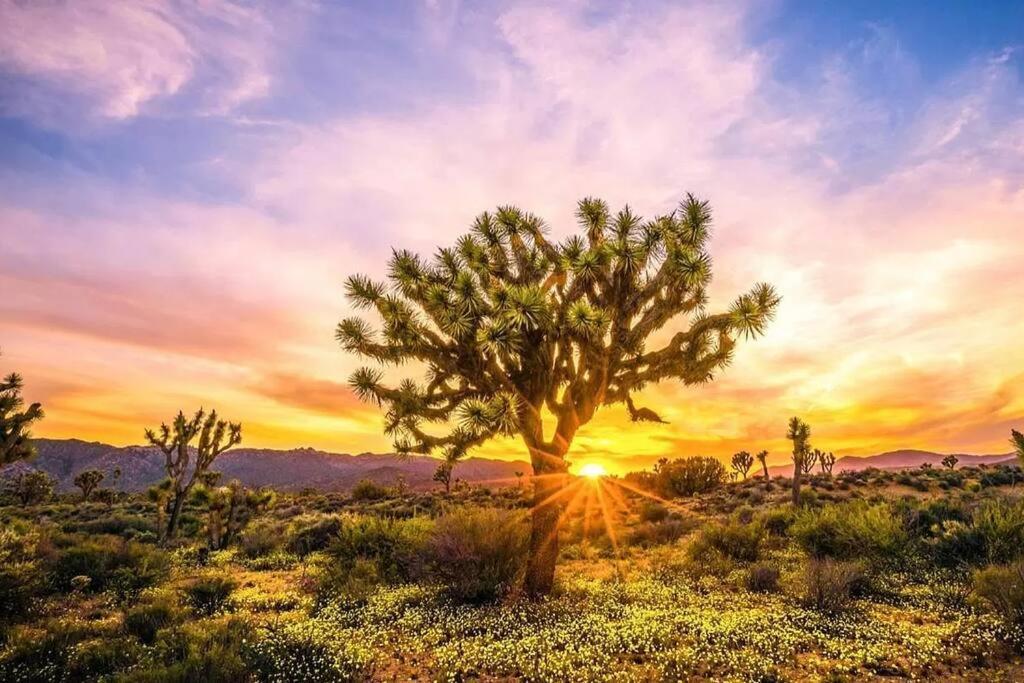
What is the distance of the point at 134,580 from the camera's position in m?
12.1

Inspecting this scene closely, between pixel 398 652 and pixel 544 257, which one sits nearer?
pixel 398 652

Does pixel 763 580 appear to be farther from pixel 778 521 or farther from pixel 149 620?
pixel 149 620

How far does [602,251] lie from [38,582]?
12888mm

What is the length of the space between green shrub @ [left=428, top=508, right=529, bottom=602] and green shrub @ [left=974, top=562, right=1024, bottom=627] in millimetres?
7791

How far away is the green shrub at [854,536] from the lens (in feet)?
40.3

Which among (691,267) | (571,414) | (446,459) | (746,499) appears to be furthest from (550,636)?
(746,499)

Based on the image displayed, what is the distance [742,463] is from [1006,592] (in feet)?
158

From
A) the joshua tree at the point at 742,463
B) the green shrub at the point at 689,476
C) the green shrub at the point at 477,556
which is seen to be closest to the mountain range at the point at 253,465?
the joshua tree at the point at 742,463

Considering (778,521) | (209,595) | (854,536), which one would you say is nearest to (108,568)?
(209,595)

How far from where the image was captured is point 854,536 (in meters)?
12.9

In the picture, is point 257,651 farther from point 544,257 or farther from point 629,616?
point 544,257

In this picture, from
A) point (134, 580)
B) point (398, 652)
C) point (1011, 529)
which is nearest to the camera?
point (398, 652)

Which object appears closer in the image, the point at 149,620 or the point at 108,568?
the point at 149,620

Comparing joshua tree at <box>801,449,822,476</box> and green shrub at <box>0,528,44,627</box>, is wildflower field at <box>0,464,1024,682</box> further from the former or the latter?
joshua tree at <box>801,449,822,476</box>
